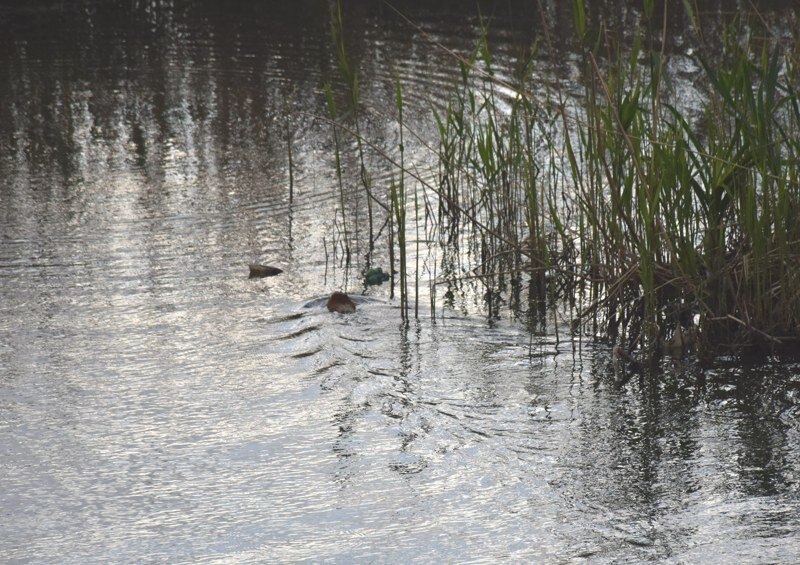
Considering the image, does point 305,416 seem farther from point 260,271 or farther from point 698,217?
point 260,271

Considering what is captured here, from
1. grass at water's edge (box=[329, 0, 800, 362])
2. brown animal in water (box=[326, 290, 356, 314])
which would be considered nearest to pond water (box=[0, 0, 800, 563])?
brown animal in water (box=[326, 290, 356, 314])

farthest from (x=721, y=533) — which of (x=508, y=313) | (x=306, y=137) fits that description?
(x=306, y=137)

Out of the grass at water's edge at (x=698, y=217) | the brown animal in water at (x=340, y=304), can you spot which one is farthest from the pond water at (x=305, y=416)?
the grass at water's edge at (x=698, y=217)

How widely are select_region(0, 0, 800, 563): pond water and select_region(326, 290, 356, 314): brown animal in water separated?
48 millimetres

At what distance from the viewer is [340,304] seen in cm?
413

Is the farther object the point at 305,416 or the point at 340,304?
the point at 340,304

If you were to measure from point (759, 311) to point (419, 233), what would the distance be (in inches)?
81.1

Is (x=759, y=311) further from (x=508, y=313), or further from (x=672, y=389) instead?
(x=508, y=313)

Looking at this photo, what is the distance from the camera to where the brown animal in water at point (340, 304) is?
4117 millimetres

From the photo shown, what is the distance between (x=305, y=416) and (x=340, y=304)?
1027mm

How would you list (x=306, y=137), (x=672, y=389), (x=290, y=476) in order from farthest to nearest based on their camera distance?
(x=306, y=137) < (x=672, y=389) < (x=290, y=476)

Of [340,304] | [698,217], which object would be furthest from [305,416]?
[698,217]

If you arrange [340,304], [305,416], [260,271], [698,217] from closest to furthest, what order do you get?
1. [305,416]
2. [698,217]
3. [340,304]
4. [260,271]

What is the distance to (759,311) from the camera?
11.4ft
